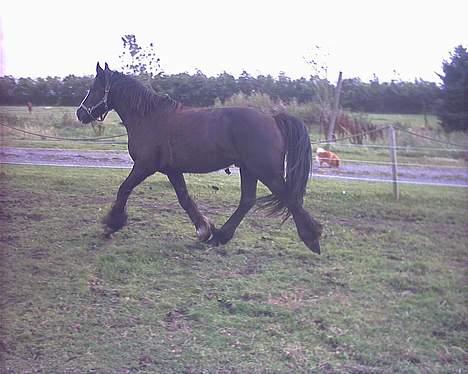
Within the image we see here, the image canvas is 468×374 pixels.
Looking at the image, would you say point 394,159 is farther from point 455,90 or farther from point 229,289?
point 229,289

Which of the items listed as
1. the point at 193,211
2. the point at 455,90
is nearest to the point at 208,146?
the point at 193,211

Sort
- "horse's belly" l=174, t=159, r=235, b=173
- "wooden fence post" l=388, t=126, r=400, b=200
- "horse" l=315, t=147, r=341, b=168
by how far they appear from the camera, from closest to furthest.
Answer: "horse's belly" l=174, t=159, r=235, b=173, "wooden fence post" l=388, t=126, r=400, b=200, "horse" l=315, t=147, r=341, b=168

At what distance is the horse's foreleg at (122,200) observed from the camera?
15.3 feet

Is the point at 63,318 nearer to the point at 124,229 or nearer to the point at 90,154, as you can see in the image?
the point at 124,229

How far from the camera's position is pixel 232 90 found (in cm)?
520

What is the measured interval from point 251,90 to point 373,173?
2380 millimetres

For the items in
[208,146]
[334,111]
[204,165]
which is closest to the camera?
[208,146]

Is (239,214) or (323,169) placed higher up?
(323,169)

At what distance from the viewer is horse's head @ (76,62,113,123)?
15.3ft

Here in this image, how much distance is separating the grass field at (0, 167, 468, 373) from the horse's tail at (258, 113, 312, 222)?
53 centimetres

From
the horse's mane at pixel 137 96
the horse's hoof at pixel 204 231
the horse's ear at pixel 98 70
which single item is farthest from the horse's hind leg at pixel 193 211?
the horse's ear at pixel 98 70

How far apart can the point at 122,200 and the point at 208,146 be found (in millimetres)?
950

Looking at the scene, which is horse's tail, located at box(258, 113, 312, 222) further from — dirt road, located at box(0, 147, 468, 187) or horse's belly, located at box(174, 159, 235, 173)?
dirt road, located at box(0, 147, 468, 187)

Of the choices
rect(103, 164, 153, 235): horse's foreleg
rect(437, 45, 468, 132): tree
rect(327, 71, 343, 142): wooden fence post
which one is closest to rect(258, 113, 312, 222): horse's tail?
rect(327, 71, 343, 142): wooden fence post
